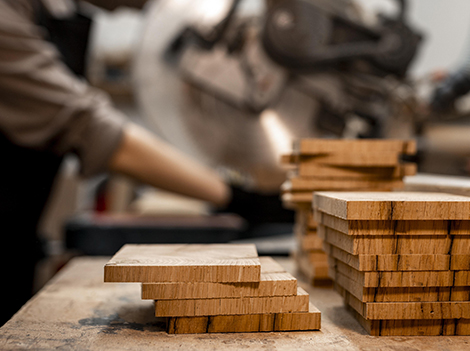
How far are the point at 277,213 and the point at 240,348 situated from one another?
4.54 ft

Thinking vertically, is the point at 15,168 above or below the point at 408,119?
below

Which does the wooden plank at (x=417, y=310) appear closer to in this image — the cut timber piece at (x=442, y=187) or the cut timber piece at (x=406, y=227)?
the cut timber piece at (x=406, y=227)

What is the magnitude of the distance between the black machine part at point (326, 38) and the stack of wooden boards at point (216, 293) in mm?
1121

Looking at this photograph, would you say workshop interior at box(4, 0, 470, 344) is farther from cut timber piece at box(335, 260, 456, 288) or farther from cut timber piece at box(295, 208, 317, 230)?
cut timber piece at box(335, 260, 456, 288)

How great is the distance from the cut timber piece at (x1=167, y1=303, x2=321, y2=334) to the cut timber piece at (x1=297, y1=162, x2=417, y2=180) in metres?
0.34

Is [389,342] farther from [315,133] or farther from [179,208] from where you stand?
[179,208]

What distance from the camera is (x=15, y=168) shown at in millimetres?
1367

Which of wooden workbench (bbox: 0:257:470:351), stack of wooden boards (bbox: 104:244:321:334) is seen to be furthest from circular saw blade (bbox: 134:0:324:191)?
stack of wooden boards (bbox: 104:244:321:334)

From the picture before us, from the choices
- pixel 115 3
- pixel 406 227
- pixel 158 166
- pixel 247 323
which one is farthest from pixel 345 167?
pixel 115 3

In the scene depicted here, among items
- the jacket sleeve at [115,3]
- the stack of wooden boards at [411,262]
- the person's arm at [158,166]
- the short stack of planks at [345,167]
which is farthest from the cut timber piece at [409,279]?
the jacket sleeve at [115,3]

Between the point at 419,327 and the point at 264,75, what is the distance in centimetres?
119

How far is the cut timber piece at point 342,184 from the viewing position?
35.5 inches

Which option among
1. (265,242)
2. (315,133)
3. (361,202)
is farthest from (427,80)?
(361,202)

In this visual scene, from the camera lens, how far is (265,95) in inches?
64.6
